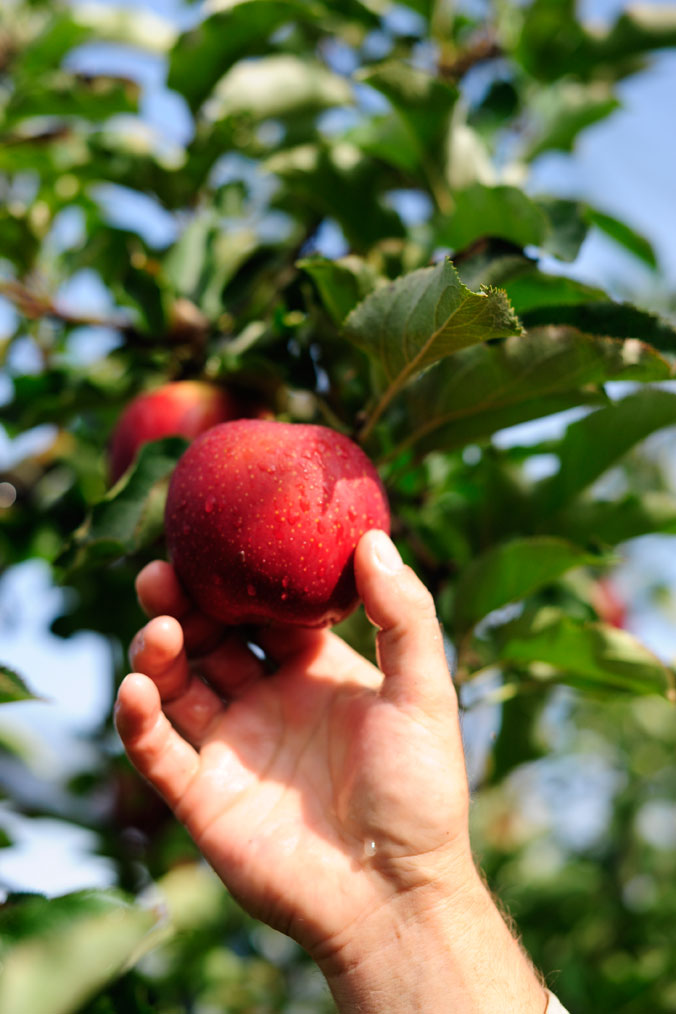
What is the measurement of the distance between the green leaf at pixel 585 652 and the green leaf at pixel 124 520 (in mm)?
436

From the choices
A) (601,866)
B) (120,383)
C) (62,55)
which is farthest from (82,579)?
(601,866)

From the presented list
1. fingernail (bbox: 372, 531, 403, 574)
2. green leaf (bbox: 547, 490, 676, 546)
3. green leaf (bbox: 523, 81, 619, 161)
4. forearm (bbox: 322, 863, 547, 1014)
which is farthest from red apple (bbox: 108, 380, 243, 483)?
green leaf (bbox: 523, 81, 619, 161)

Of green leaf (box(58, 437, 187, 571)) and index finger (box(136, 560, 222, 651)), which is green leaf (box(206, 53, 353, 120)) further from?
index finger (box(136, 560, 222, 651))

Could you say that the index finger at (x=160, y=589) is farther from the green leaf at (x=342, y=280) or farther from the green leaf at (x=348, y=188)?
the green leaf at (x=348, y=188)

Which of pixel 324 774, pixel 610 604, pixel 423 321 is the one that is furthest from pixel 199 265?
pixel 610 604

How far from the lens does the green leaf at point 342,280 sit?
31.7 inches

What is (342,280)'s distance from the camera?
2.73ft

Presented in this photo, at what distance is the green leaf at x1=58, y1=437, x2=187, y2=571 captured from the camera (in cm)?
84

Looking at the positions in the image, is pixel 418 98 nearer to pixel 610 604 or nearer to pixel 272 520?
pixel 272 520

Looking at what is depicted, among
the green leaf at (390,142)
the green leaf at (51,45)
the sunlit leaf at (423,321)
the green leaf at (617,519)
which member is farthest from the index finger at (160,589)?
the green leaf at (51,45)

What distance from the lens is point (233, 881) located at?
30.3 inches

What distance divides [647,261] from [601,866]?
1.98 meters

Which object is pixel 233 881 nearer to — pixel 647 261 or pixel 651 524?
pixel 651 524

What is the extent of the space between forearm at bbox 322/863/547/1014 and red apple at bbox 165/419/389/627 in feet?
0.92
